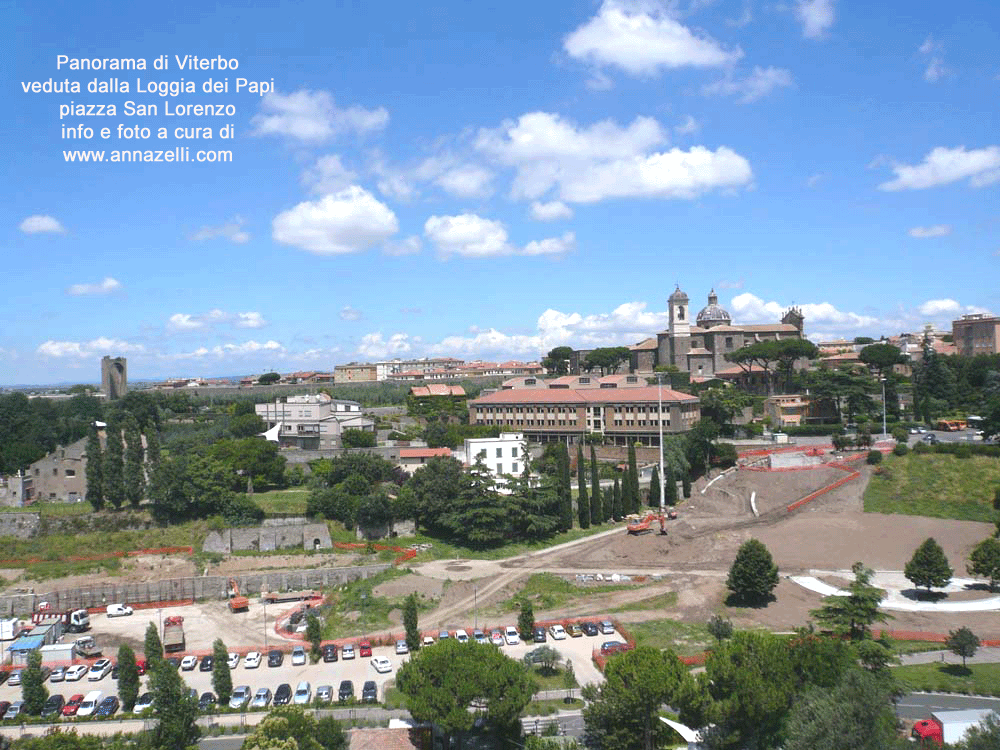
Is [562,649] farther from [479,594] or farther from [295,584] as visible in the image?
[295,584]

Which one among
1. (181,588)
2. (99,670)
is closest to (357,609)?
(181,588)

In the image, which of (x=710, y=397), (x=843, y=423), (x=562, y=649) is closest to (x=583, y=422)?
(x=710, y=397)

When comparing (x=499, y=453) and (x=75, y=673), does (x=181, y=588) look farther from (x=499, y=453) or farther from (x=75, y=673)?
(x=499, y=453)

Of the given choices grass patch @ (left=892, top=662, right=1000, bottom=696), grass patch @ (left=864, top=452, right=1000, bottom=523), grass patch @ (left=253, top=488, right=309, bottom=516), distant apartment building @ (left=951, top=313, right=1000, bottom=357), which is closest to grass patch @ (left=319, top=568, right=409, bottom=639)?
grass patch @ (left=253, top=488, right=309, bottom=516)

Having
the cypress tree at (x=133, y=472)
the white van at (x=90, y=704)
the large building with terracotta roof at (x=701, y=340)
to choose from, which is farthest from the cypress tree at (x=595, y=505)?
the large building with terracotta roof at (x=701, y=340)

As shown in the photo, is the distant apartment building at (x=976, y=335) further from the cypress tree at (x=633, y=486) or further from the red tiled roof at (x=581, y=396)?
the cypress tree at (x=633, y=486)
